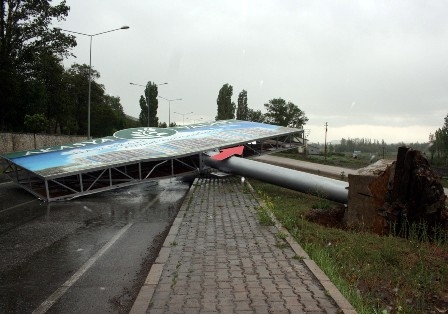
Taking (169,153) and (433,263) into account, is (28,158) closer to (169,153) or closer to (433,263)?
(169,153)

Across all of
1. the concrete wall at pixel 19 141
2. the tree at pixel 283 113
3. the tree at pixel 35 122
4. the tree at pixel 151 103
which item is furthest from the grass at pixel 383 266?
the tree at pixel 283 113

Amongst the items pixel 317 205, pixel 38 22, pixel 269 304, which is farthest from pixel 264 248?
pixel 38 22

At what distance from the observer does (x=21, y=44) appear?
1503 inches

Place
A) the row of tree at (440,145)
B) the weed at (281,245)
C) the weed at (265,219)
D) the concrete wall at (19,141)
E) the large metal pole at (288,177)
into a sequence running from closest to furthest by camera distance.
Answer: the weed at (281,245) < the weed at (265,219) < the large metal pole at (288,177) < the concrete wall at (19,141) < the row of tree at (440,145)

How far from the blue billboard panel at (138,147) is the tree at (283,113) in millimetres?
64848

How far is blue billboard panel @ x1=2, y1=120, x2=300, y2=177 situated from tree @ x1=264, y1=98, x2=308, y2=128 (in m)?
64.8

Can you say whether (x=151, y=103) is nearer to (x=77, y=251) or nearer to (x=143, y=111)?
(x=143, y=111)

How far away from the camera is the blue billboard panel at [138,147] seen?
45.0ft

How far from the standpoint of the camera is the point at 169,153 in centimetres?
1561

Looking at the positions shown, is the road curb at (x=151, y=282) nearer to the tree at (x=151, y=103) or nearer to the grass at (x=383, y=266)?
the grass at (x=383, y=266)

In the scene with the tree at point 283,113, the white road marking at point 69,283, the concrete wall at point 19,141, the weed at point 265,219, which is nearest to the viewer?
the white road marking at point 69,283

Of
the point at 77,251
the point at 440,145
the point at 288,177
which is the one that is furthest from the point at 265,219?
the point at 440,145

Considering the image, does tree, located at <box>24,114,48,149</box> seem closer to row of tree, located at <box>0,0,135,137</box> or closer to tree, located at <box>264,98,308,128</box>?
row of tree, located at <box>0,0,135,137</box>

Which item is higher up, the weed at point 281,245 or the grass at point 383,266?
the weed at point 281,245
